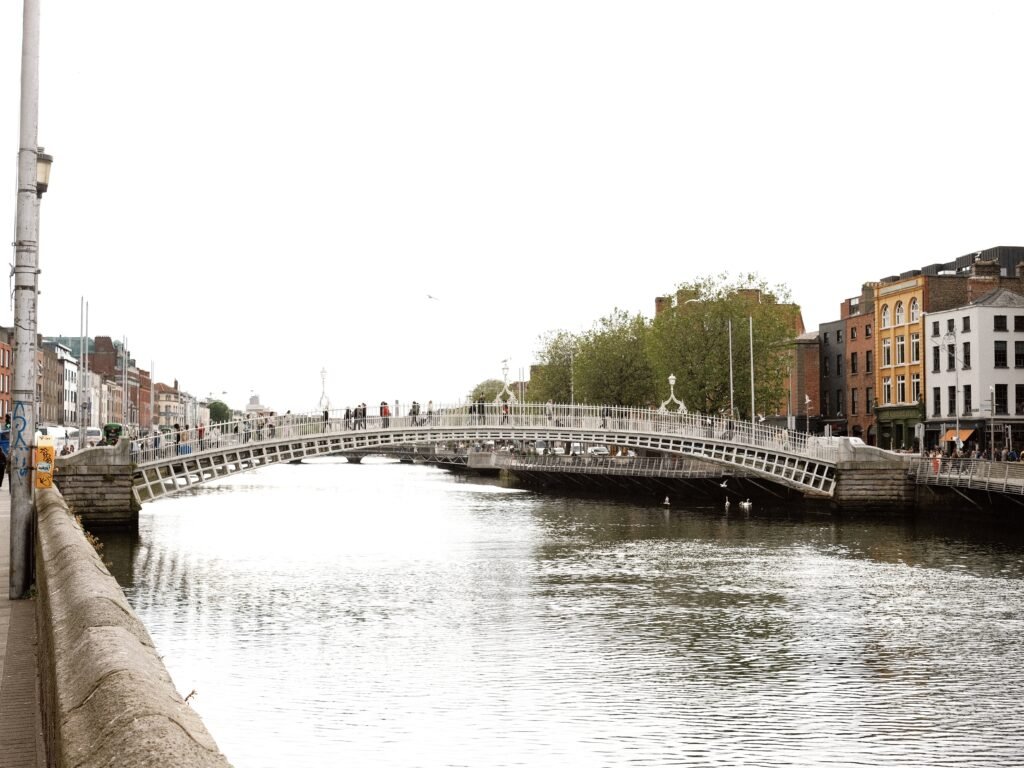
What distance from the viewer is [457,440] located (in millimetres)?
51000

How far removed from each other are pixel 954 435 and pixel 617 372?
22478mm

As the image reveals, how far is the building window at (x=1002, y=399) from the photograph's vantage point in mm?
65062

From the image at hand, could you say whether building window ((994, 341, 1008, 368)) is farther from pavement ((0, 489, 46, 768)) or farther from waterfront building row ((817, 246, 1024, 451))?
pavement ((0, 489, 46, 768))

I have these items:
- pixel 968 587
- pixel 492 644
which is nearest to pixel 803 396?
pixel 968 587

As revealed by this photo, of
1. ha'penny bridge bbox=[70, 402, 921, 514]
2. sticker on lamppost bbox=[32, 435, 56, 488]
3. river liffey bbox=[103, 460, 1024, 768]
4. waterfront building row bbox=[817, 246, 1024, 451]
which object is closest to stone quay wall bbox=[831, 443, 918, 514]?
ha'penny bridge bbox=[70, 402, 921, 514]

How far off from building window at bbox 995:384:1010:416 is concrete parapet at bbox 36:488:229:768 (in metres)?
64.6

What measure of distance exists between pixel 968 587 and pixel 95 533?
89.2 feet

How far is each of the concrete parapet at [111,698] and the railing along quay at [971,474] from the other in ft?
124

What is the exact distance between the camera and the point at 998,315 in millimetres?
65750

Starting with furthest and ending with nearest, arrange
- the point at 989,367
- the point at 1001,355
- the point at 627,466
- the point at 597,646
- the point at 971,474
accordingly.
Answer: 1. the point at 627,466
2. the point at 1001,355
3. the point at 989,367
4. the point at 971,474
5. the point at 597,646

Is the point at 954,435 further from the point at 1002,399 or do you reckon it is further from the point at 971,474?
the point at 971,474

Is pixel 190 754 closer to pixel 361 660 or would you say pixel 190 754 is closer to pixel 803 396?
pixel 361 660

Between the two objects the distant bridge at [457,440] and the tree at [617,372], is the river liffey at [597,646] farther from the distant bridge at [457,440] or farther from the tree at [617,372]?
the tree at [617,372]

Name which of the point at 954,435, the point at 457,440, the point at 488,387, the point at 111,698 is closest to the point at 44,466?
the point at 111,698
